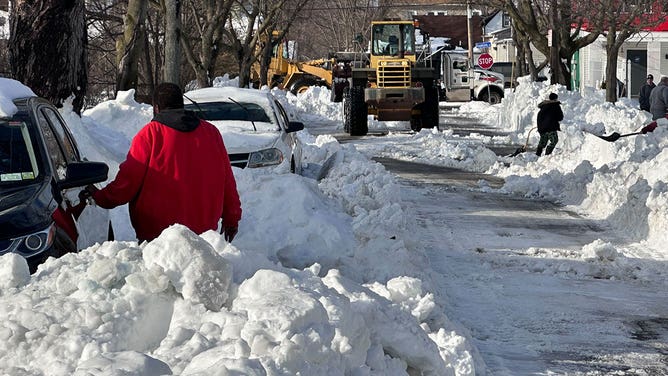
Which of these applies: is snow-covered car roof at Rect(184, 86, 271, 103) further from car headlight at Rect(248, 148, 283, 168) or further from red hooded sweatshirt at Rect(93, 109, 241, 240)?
red hooded sweatshirt at Rect(93, 109, 241, 240)

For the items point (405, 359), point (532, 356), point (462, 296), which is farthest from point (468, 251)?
point (405, 359)

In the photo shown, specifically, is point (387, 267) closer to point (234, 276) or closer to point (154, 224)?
point (154, 224)

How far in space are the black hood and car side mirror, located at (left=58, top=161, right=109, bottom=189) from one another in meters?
0.48

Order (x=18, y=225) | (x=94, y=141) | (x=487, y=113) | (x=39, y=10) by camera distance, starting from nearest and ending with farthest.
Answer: (x=18, y=225)
(x=39, y=10)
(x=94, y=141)
(x=487, y=113)

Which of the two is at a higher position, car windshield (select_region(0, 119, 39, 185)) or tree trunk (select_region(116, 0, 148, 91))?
tree trunk (select_region(116, 0, 148, 91))

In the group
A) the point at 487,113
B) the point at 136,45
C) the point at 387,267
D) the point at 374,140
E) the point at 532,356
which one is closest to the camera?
the point at 532,356

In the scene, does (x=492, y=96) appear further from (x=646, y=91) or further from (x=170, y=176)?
(x=170, y=176)

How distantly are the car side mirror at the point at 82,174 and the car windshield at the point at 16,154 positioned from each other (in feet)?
0.58

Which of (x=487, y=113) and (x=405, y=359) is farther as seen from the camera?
(x=487, y=113)

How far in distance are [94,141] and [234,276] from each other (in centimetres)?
991

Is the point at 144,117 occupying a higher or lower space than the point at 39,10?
A: lower

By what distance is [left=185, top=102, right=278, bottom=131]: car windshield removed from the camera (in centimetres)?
1509

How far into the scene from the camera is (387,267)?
9102 mm

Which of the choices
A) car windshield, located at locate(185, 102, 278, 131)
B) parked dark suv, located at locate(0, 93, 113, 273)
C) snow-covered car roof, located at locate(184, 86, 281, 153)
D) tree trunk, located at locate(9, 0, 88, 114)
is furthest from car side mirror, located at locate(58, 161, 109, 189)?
car windshield, located at locate(185, 102, 278, 131)
